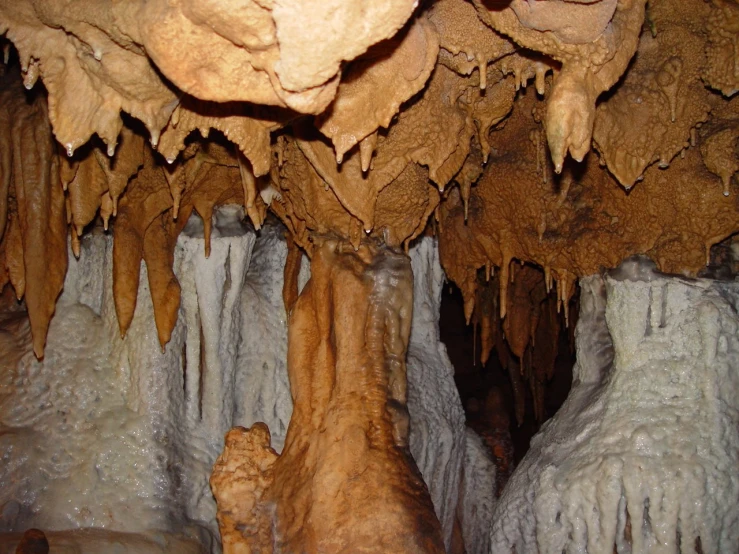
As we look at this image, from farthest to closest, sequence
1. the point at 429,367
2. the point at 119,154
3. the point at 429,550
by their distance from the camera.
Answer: the point at 429,367 → the point at 119,154 → the point at 429,550

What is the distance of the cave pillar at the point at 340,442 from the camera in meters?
4.04

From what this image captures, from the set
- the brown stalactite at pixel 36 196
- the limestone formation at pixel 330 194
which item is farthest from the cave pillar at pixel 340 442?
the brown stalactite at pixel 36 196

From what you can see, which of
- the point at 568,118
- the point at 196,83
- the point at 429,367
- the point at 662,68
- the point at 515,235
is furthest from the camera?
the point at 429,367

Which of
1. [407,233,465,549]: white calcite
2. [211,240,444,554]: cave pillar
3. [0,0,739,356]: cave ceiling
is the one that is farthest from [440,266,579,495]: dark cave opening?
[211,240,444,554]: cave pillar

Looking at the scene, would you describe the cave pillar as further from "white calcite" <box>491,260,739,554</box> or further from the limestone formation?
"white calcite" <box>491,260,739,554</box>

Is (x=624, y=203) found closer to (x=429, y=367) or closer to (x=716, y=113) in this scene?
(x=716, y=113)

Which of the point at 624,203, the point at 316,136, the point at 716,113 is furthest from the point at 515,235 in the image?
the point at 316,136

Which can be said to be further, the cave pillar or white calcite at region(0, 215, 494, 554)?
white calcite at region(0, 215, 494, 554)

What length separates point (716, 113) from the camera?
438cm

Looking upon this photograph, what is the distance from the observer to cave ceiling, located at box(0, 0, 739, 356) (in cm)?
268

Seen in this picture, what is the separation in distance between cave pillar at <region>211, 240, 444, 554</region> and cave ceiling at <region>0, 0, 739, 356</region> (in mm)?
420

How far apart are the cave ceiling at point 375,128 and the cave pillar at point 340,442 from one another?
1.38 ft

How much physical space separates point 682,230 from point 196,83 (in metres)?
3.48

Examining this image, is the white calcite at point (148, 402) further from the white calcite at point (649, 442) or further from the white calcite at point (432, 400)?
the white calcite at point (649, 442)
